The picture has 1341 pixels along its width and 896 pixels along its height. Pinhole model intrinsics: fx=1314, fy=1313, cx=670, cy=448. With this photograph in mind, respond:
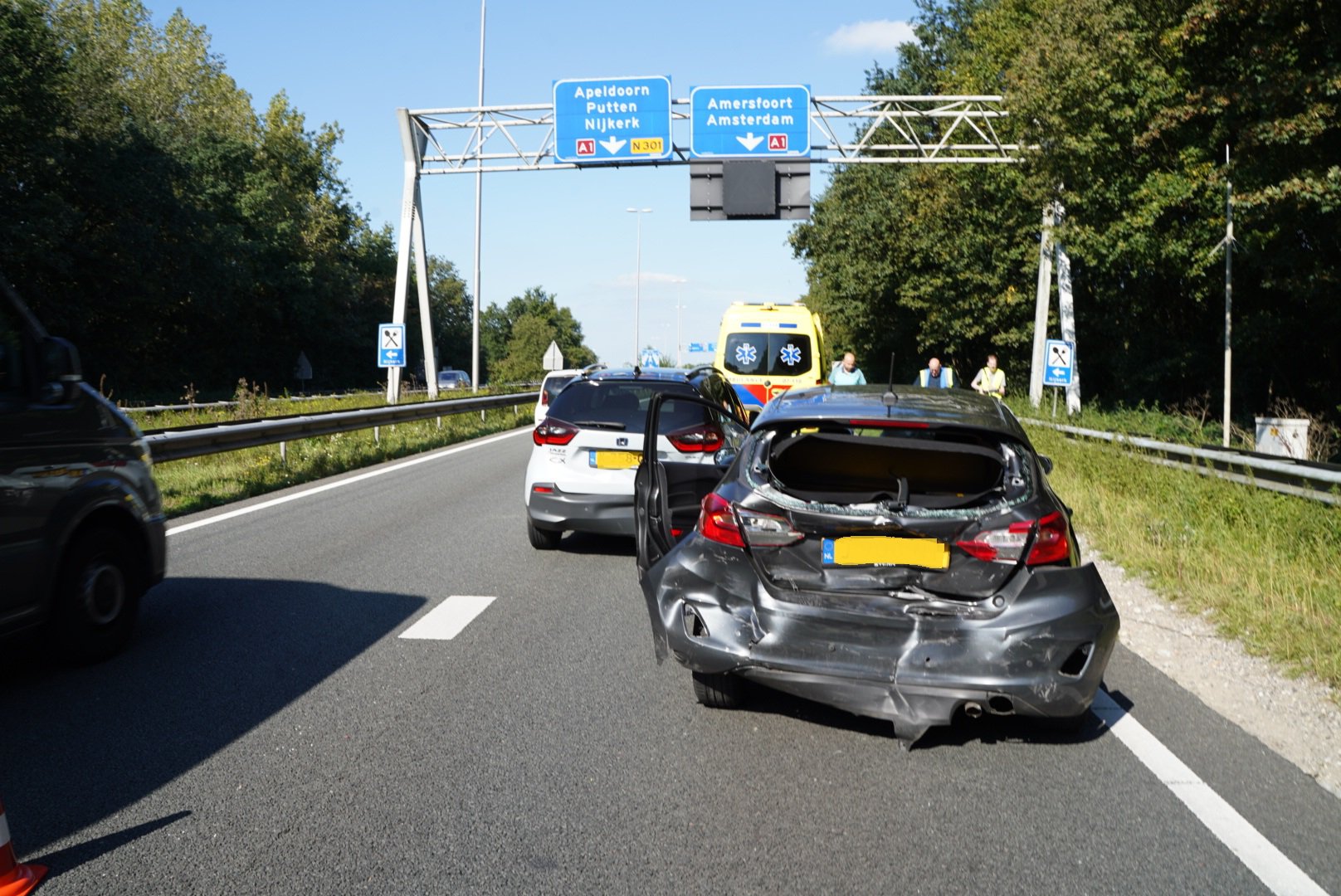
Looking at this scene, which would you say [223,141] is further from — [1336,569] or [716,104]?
[1336,569]

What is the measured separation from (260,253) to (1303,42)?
55077 millimetres

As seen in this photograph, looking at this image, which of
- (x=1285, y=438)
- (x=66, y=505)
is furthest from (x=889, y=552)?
(x=1285, y=438)

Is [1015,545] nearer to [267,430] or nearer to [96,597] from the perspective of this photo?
[96,597]

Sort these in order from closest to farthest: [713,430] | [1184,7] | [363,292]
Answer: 1. [713,430]
2. [1184,7]
3. [363,292]

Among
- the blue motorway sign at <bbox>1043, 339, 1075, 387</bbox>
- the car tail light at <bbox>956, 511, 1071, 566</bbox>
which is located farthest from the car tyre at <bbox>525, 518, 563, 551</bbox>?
the blue motorway sign at <bbox>1043, 339, 1075, 387</bbox>

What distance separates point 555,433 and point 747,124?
62.8ft

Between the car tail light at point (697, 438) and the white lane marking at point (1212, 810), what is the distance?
471 centimetres

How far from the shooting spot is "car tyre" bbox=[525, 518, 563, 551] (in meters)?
10.4

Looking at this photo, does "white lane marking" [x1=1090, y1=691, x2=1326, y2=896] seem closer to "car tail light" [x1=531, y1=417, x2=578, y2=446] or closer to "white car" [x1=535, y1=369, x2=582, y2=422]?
"car tail light" [x1=531, y1=417, x2=578, y2=446]

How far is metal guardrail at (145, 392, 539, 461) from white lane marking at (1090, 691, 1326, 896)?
30.1 ft

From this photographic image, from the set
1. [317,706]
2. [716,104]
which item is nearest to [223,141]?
[716,104]

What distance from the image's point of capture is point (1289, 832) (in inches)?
165

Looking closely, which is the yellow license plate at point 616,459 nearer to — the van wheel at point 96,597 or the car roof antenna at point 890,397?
the van wheel at point 96,597

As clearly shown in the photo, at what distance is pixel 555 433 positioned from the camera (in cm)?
1038
